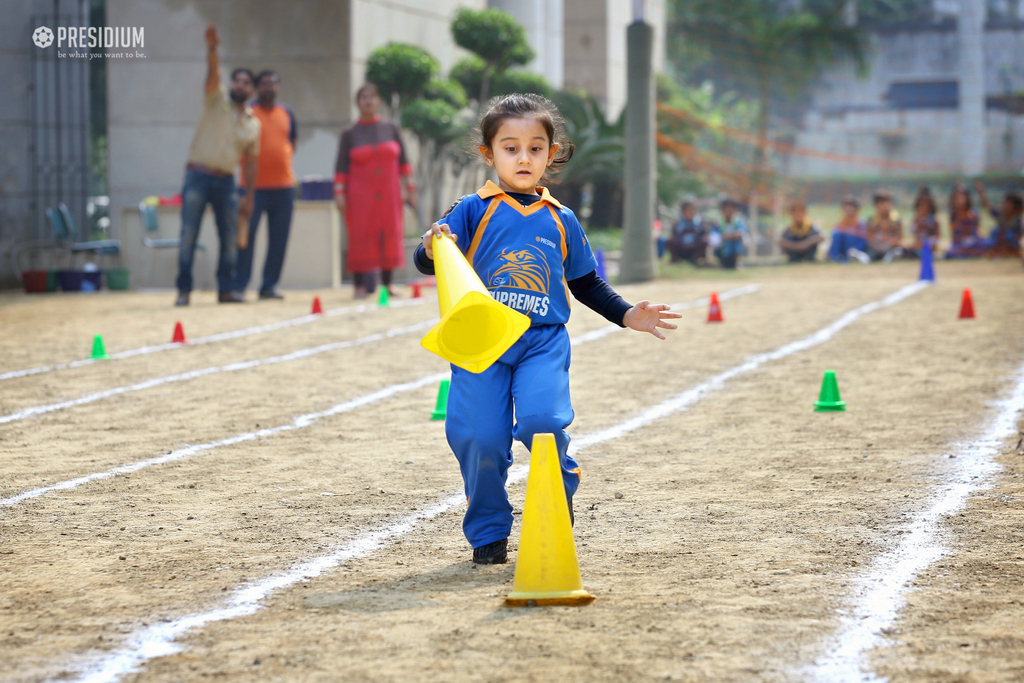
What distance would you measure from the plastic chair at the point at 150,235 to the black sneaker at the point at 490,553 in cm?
1308

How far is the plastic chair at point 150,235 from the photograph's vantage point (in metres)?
17.4

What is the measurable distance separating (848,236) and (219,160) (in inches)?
476

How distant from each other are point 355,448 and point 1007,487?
10.3ft

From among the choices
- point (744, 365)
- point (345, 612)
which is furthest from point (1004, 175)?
point (345, 612)

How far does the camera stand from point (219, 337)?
11.7m

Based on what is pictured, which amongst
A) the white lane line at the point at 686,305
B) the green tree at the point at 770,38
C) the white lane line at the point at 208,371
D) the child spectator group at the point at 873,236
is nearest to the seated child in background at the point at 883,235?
the child spectator group at the point at 873,236

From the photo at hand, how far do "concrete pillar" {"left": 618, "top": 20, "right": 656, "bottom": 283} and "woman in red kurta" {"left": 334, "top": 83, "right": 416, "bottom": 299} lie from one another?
4.00 m

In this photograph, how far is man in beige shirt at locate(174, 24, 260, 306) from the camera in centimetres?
1391

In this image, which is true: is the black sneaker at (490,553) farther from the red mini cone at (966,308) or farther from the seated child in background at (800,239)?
the seated child in background at (800,239)

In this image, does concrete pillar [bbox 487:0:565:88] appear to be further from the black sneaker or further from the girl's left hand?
the black sneaker

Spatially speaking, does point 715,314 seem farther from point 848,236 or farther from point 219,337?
point 848,236

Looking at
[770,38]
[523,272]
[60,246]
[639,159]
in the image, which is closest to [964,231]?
[639,159]

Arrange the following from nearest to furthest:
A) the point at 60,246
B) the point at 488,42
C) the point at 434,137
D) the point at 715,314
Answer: the point at 715,314 → the point at 60,246 → the point at 434,137 → the point at 488,42

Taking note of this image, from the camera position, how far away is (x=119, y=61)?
20.3m
